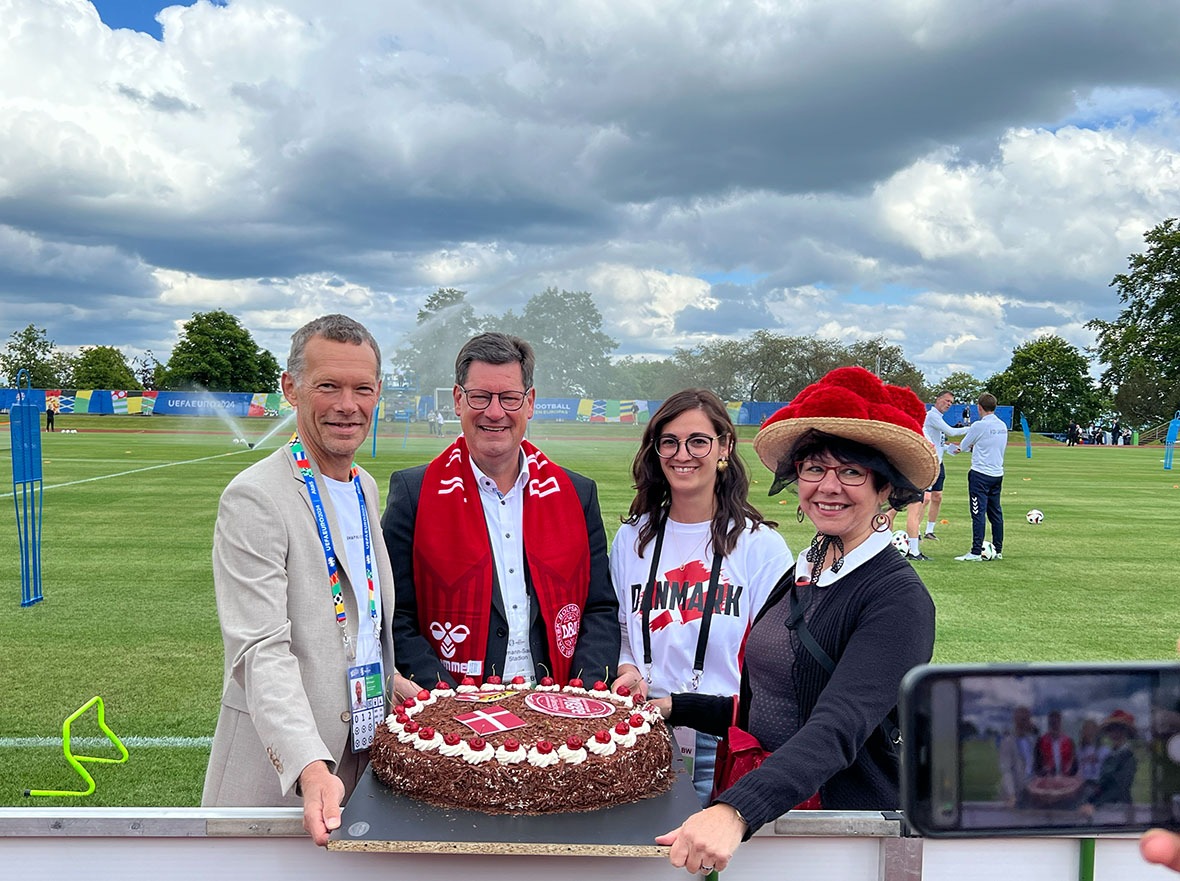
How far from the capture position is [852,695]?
198 centimetres

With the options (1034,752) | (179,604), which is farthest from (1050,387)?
(1034,752)

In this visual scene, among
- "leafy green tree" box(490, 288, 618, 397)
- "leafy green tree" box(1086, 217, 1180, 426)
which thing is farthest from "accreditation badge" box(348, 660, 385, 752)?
"leafy green tree" box(1086, 217, 1180, 426)

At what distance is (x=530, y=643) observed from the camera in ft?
10.6

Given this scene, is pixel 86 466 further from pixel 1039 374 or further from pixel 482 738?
pixel 1039 374

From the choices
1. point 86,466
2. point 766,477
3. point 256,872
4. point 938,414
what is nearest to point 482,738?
point 256,872

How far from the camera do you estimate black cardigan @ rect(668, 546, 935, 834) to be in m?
1.79

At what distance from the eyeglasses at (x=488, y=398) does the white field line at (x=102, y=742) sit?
11.8ft

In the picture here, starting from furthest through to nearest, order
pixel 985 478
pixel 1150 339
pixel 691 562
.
A: pixel 1150 339 → pixel 985 478 → pixel 691 562

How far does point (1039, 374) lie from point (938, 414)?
9262 cm

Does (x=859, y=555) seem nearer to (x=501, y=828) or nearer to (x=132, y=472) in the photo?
(x=501, y=828)

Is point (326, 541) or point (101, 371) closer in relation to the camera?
point (326, 541)

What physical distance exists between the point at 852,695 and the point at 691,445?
5.29 feet

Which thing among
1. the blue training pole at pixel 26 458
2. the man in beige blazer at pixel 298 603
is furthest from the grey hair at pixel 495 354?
the blue training pole at pixel 26 458

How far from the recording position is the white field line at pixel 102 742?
5.54 m
